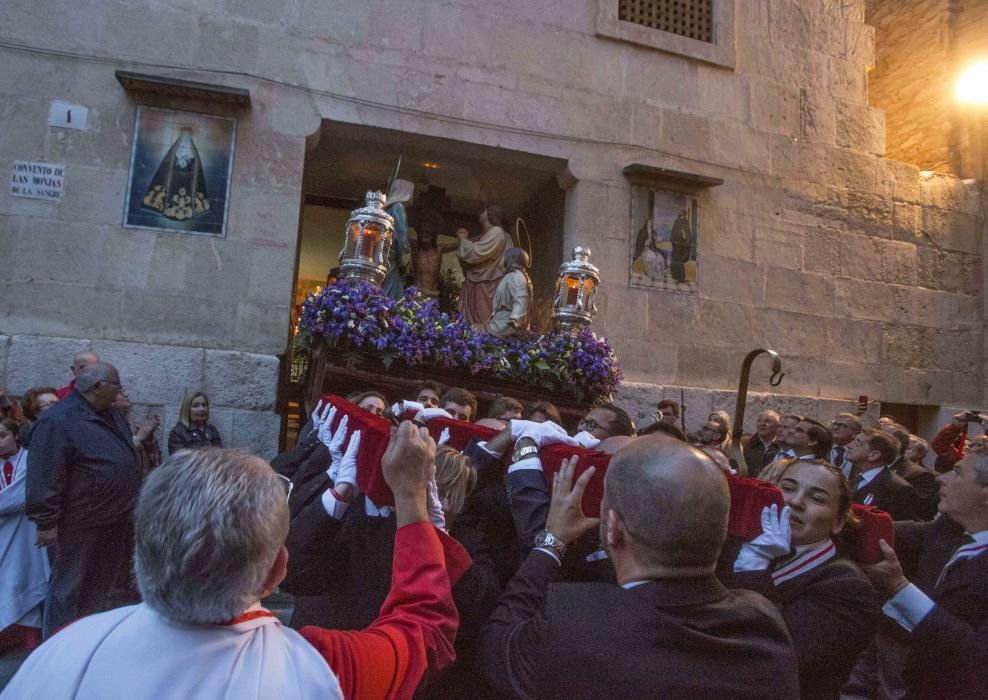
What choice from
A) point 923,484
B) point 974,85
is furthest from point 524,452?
point 974,85

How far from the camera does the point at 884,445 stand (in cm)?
490

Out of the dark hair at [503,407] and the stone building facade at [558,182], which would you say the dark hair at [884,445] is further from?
the stone building facade at [558,182]

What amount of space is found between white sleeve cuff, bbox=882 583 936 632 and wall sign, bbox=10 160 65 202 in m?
7.70

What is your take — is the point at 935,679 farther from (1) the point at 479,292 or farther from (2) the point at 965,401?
(2) the point at 965,401

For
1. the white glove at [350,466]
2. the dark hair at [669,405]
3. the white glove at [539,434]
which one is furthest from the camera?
the dark hair at [669,405]

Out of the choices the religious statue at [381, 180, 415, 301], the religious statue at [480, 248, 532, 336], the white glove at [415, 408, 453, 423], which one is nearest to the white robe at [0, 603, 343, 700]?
the white glove at [415, 408, 453, 423]

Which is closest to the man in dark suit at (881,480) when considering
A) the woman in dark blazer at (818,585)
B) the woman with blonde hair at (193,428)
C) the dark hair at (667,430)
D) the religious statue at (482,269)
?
the dark hair at (667,430)

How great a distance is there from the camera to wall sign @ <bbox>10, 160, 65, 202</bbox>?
7.25 m

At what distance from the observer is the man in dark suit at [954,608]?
2188mm

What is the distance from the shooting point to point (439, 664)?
163cm

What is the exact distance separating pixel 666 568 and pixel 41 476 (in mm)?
3954

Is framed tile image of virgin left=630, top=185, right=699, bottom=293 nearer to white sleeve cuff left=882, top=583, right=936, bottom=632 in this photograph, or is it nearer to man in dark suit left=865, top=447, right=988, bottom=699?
man in dark suit left=865, top=447, right=988, bottom=699

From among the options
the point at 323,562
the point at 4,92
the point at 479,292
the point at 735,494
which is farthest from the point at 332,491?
the point at 4,92

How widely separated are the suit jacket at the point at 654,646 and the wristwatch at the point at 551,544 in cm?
29
